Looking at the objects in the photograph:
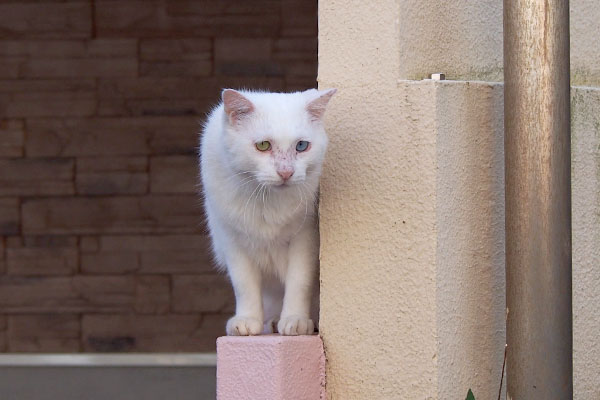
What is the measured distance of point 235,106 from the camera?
8.09ft

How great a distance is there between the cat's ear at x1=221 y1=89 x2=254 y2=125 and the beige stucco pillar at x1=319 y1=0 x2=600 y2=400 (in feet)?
0.71

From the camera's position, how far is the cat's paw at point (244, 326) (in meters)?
2.64

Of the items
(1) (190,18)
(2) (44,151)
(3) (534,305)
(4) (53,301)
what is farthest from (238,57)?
(3) (534,305)

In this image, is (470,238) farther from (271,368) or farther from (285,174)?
(271,368)

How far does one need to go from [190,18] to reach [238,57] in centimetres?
32

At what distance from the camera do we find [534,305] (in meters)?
2.26

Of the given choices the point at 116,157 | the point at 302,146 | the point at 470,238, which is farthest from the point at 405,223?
the point at 116,157

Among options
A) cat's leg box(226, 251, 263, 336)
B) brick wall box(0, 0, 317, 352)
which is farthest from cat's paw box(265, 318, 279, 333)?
brick wall box(0, 0, 317, 352)

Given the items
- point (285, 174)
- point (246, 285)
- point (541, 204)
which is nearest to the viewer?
point (541, 204)

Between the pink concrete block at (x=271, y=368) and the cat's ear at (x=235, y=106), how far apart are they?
1.74ft

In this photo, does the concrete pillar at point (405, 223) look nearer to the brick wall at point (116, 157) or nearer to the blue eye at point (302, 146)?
the blue eye at point (302, 146)

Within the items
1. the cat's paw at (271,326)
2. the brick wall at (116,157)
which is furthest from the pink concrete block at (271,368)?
the brick wall at (116,157)

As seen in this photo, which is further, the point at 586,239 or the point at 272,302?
the point at 272,302

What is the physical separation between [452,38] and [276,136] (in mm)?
496
